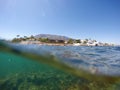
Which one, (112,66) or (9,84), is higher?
(112,66)

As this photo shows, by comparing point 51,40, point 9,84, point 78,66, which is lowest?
point 9,84

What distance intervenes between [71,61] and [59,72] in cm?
313

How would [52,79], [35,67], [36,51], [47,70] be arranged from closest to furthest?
1. [36,51]
2. [52,79]
3. [47,70]
4. [35,67]

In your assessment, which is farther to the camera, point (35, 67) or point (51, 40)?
point (35, 67)

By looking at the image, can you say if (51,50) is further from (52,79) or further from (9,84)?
(9,84)

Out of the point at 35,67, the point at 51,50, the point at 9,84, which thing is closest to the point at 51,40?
the point at 51,50

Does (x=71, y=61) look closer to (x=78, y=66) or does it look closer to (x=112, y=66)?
(x=78, y=66)

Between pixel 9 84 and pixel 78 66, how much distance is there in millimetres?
5003

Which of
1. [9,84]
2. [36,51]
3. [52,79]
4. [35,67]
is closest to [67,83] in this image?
[52,79]

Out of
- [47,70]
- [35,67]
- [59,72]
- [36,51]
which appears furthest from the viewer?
[35,67]

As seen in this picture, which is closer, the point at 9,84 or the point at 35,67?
the point at 9,84

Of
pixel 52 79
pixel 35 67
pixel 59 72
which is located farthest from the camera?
pixel 35 67

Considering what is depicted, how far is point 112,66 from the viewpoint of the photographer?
11.0 meters

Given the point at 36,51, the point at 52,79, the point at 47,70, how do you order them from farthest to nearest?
the point at 47,70
the point at 52,79
the point at 36,51
